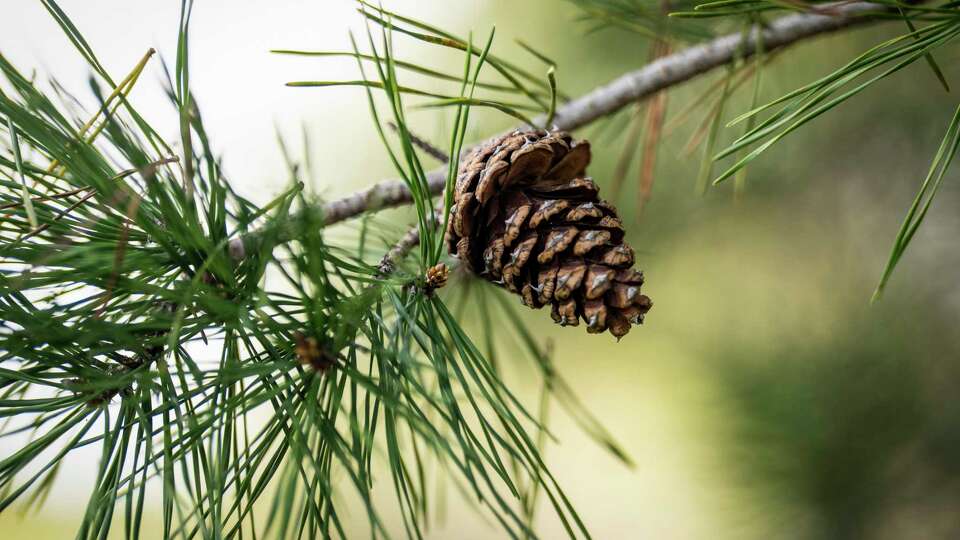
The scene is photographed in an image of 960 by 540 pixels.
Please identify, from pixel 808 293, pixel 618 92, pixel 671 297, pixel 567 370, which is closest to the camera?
pixel 618 92

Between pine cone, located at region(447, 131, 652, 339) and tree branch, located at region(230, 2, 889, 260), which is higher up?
tree branch, located at region(230, 2, 889, 260)

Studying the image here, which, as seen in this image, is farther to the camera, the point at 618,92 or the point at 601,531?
the point at 601,531

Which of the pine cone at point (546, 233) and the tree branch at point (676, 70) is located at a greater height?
the tree branch at point (676, 70)

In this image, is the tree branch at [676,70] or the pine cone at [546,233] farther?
the tree branch at [676,70]

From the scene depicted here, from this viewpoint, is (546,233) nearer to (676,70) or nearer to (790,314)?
(676,70)

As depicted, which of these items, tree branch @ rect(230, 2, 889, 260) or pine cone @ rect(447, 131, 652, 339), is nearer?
pine cone @ rect(447, 131, 652, 339)

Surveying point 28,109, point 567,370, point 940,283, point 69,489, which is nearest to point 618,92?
point 28,109

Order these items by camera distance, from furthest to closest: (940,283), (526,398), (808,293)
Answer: (526,398), (808,293), (940,283)

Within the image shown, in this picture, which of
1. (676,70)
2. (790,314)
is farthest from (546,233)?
(790,314)

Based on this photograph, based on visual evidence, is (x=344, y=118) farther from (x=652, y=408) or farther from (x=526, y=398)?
(x=652, y=408)
